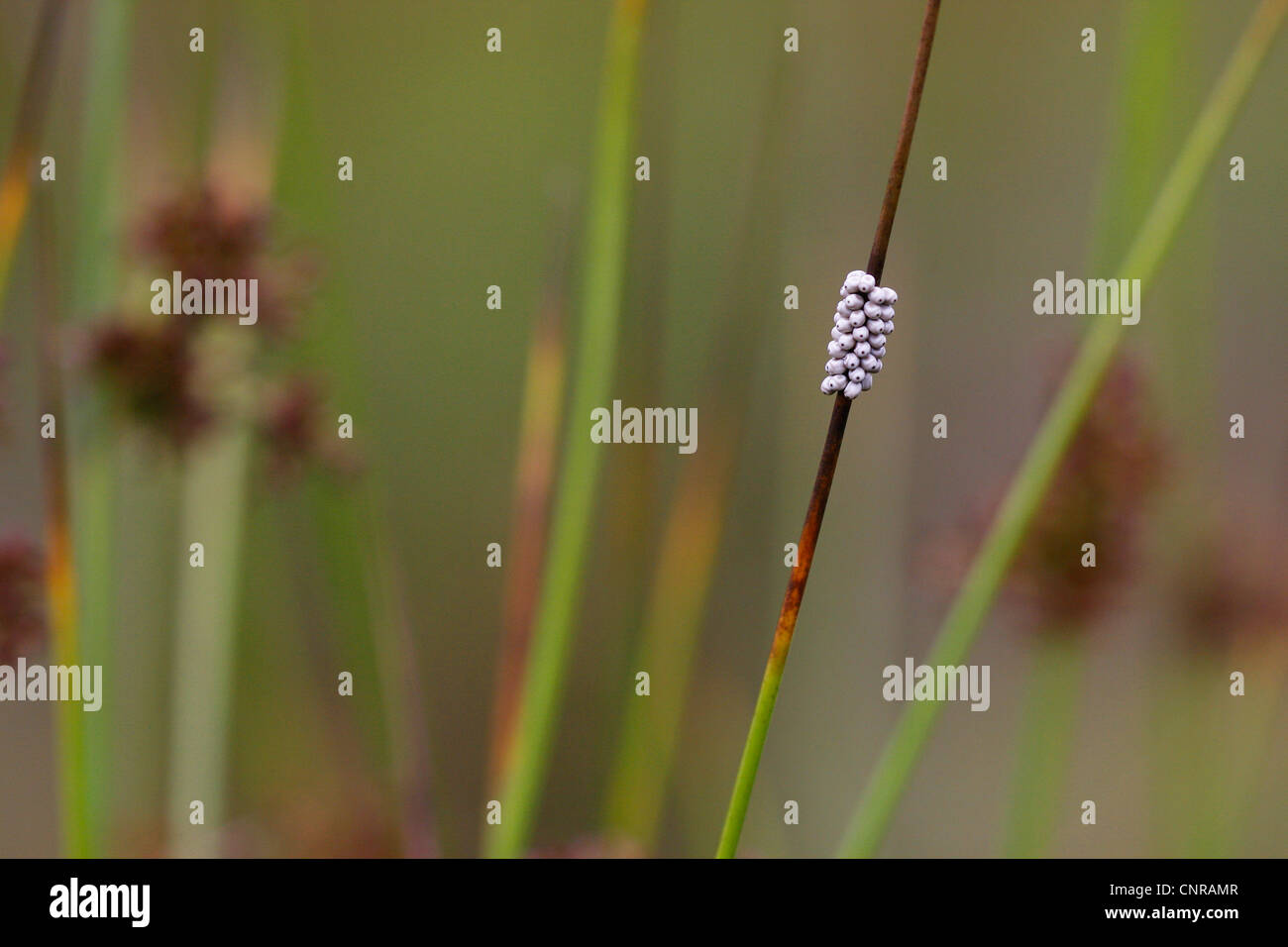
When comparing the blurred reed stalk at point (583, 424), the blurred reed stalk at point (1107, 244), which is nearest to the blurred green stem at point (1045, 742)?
the blurred reed stalk at point (1107, 244)

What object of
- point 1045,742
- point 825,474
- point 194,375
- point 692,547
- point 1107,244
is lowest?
point 1045,742

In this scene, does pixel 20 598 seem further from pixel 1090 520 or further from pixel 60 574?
pixel 1090 520

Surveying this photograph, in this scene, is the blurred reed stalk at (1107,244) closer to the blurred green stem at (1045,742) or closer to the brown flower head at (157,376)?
the blurred green stem at (1045,742)

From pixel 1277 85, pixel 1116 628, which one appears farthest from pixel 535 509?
pixel 1277 85

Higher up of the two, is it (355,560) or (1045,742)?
(355,560)

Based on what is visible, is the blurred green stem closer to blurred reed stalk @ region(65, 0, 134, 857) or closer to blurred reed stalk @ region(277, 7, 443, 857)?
blurred reed stalk @ region(277, 7, 443, 857)

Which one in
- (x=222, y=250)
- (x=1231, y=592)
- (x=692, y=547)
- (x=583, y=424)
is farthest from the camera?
(x=1231, y=592)

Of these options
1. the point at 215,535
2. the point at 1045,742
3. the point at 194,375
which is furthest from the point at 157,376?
the point at 1045,742
